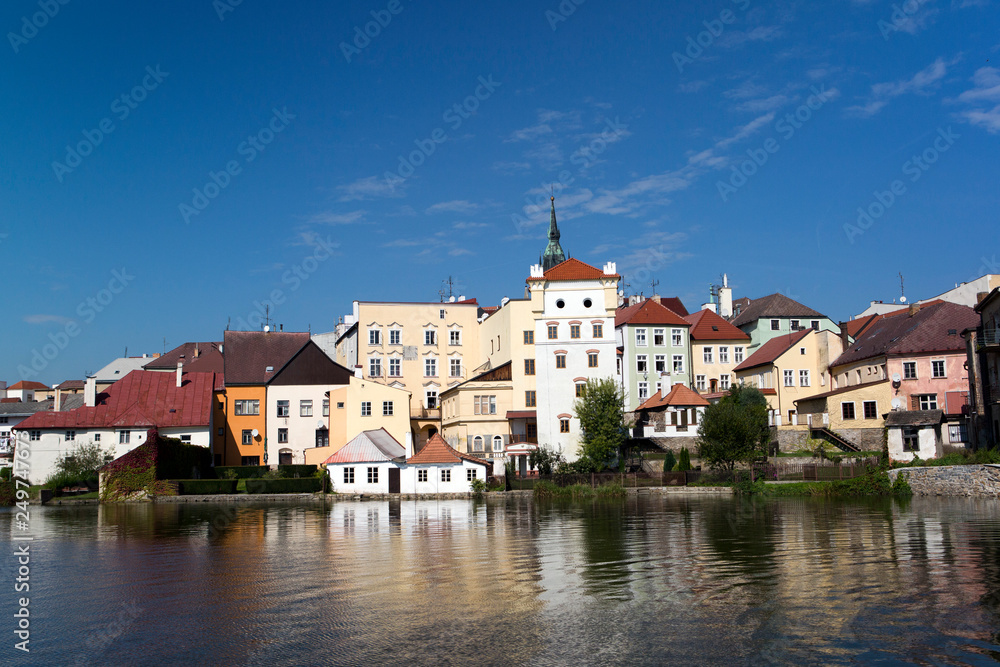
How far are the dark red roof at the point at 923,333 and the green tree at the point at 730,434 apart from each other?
1264 centimetres

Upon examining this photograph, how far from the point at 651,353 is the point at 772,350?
9678 mm

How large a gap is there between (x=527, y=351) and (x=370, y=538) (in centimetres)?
3689

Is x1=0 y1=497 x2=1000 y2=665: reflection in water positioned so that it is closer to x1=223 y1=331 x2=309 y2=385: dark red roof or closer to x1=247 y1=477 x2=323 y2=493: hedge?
x1=247 y1=477 x2=323 y2=493: hedge

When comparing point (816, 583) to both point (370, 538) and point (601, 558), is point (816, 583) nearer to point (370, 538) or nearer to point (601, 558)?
point (601, 558)

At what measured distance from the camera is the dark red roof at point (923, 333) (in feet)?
169

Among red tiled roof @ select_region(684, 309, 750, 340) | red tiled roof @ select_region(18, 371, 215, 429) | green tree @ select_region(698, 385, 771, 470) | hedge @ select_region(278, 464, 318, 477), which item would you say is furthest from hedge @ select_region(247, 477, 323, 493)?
red tiled roof @ select_region(684, 309, 750, 340)

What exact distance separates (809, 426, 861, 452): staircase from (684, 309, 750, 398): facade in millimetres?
12080

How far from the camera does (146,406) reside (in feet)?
183

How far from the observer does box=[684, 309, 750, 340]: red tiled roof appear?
6712 cm

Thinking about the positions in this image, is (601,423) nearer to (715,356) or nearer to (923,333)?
(715,356)

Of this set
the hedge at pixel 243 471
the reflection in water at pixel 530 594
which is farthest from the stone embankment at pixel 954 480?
the hedge at pixel 243 471

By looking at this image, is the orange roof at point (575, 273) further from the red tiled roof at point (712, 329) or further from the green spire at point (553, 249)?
the green spire at point (553, 249)

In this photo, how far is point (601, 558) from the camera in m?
19.9

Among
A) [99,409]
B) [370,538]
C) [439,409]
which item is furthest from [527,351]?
[370,538]
